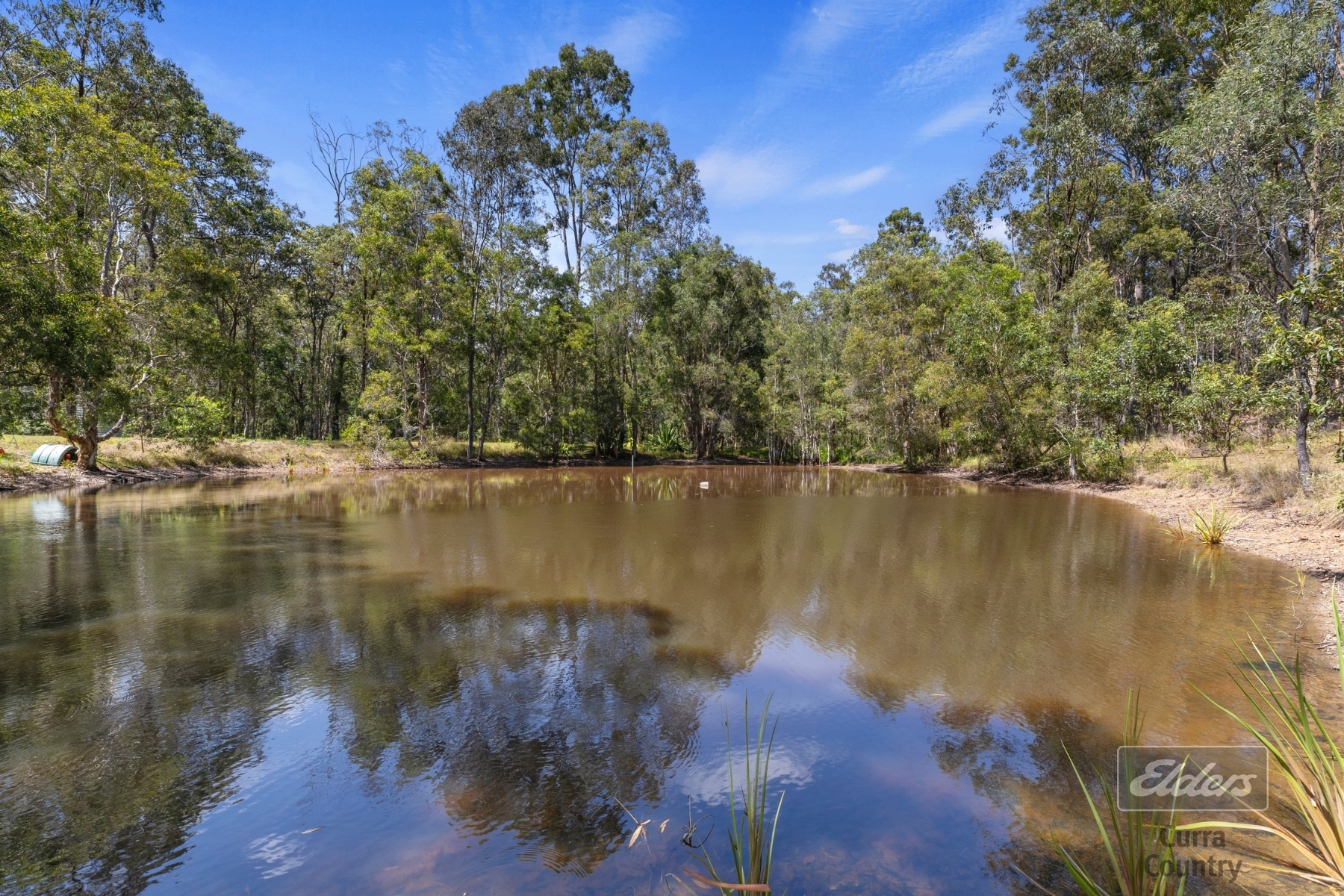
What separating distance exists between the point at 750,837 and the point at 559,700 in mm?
2675

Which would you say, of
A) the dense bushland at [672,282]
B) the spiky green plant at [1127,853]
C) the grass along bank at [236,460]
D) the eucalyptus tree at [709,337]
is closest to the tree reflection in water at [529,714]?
the spiky green plant at [1127,853]

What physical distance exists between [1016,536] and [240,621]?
12.7m

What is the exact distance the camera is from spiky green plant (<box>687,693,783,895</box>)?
219cm

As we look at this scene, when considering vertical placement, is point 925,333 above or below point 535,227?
below

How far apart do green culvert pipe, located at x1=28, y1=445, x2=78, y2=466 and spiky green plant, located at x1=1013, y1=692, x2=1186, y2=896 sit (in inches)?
1000

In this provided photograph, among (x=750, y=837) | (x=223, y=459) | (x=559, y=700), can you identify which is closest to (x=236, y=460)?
(x=223, y=459)

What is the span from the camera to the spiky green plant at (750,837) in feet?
7.17

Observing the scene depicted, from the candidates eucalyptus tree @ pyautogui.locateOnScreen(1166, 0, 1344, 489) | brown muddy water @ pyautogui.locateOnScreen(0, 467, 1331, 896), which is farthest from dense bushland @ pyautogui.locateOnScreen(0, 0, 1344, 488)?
brown muddy water @ pyautogui.locateOnScreen(0, 467, 1331, 896)

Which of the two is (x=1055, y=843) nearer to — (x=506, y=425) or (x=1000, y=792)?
(x=1000, y=792)

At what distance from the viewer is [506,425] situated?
41.2 metres

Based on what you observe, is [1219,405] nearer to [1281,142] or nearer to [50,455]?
[1281,142]

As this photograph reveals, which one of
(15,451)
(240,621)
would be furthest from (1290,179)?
(15,451)

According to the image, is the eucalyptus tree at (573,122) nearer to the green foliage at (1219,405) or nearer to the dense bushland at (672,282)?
the dense bushland at (672,282)

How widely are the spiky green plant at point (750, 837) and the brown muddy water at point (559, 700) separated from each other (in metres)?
0.11
